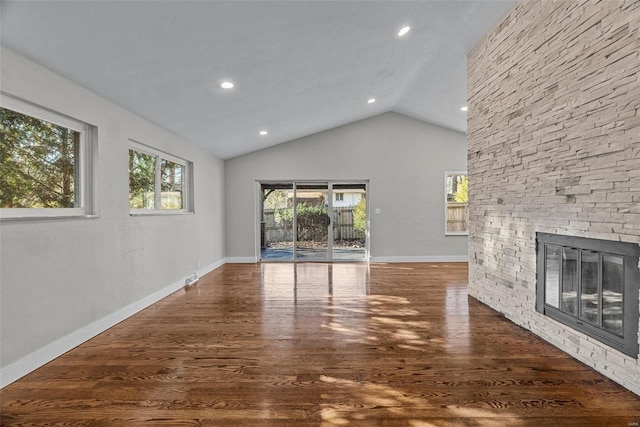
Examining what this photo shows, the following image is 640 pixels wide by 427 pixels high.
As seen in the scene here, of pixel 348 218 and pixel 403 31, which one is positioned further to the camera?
pixel 348 218

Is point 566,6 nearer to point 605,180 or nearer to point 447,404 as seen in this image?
point 605,180

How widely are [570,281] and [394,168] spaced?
4.84m

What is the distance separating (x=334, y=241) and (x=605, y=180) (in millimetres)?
5515

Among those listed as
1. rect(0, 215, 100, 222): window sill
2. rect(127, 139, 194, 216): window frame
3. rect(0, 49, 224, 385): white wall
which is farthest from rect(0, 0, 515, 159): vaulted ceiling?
rect(0, 215, 100, 222): window sill

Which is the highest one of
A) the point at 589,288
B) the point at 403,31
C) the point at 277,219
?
the point at 403,31

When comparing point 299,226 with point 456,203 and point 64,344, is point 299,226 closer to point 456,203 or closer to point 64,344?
point 456,203

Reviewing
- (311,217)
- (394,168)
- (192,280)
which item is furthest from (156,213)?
Result: (394,168)

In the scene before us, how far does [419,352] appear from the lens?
2.67 metres

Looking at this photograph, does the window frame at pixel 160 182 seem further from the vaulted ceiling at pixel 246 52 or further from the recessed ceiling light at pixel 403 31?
the recessed ceiling light at pixel 403 31

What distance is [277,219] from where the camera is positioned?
7484 millimetres

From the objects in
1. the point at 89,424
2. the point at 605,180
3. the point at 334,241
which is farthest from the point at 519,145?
the point at 334,241

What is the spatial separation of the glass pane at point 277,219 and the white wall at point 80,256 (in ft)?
8.99

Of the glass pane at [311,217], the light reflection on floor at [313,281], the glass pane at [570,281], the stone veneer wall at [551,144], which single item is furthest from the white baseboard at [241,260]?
the glass pane at [570,281]

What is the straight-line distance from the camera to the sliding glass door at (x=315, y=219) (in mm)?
7414
